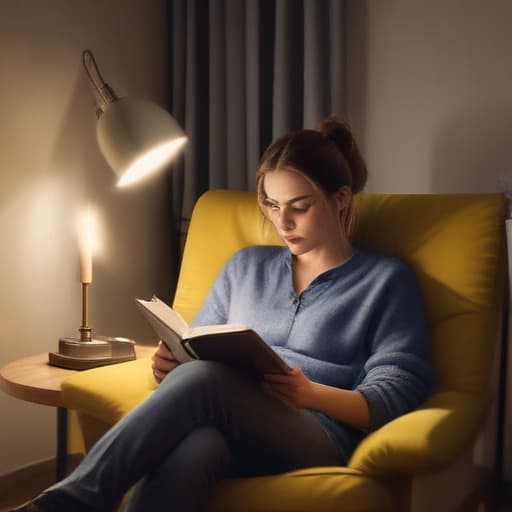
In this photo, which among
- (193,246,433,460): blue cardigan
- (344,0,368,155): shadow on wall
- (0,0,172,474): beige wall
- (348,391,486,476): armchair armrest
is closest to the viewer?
(348,391,486,476): armchair armrest

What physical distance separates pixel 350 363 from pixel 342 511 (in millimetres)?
376

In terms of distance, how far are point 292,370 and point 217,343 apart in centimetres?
15

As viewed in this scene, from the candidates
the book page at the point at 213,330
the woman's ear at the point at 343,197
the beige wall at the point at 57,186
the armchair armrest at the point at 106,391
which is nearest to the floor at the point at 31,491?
the beige wall at the point at 57,186

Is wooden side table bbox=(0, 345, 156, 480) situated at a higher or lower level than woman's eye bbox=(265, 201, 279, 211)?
lower

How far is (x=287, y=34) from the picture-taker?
2193 mm

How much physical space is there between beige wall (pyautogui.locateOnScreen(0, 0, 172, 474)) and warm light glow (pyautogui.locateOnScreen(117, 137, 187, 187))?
41 cm

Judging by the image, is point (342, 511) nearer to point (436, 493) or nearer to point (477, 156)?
point (436, 493)

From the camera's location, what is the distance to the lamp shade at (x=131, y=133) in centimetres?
177

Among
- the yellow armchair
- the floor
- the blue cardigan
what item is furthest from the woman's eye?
the floor

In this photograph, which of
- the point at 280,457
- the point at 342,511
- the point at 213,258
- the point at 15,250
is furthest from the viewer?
the point at 15,250

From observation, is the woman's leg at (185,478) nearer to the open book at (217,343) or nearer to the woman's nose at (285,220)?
the open book at (217,343)

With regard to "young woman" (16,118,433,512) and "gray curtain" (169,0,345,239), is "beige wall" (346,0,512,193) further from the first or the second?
"young woman" (16,118,433,512)

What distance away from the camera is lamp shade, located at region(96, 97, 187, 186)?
177cm

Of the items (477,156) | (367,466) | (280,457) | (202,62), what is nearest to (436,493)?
(367,466)
